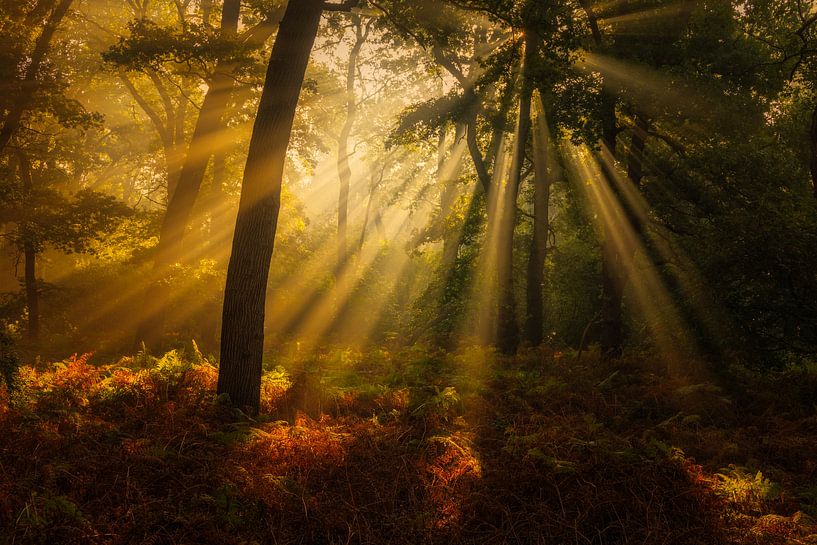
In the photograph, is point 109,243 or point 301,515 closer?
point 301,515

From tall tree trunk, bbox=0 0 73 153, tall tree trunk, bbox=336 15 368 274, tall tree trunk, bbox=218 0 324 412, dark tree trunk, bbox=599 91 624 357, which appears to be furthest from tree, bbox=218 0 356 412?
tall tree trunk, bbox=336 15 368 274

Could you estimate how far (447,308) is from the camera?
1795 cm

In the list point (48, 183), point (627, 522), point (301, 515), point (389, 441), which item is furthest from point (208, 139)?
point (627, 522)

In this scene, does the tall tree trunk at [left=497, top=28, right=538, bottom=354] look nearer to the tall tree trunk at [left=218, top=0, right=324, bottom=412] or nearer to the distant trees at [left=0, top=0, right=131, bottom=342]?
the tall tree trunk at [left=218, top=0, right=324, bottom=412]

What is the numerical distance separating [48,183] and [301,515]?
17.4 m

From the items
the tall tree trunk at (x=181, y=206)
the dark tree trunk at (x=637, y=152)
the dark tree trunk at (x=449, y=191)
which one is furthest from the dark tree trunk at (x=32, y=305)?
the dark tree trunk at (x=637, y=152)

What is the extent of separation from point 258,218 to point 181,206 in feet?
31.4

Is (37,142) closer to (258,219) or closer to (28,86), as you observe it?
(28,86)

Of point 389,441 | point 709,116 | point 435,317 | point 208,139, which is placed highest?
point 709,116

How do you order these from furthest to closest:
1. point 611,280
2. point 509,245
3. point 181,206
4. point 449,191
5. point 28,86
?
point 449,191 → point 509,245 → point 181,206 → point 611,280 → point 28,86

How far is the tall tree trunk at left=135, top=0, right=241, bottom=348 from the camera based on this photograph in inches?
584

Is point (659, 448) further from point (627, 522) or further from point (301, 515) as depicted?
point (301, 515)

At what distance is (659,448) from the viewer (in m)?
5.98

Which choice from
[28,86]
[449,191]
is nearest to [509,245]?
[449,191]
